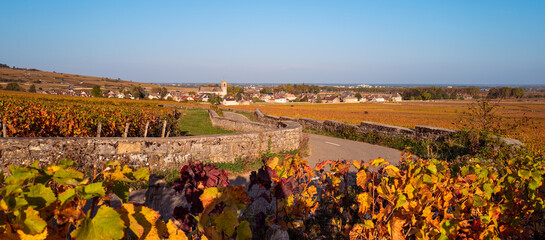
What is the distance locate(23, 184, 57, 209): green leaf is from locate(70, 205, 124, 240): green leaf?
0.60 feet

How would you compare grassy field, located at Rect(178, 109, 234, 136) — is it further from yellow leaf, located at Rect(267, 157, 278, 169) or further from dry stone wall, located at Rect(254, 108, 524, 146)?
yellow leaf, located at Rect(267, 157, 278, 169)

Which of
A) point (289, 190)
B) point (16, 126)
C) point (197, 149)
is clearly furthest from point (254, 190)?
point (16, 126)

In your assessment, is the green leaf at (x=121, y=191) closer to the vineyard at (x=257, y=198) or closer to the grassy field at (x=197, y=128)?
the vineyard at (x=257, y=198)

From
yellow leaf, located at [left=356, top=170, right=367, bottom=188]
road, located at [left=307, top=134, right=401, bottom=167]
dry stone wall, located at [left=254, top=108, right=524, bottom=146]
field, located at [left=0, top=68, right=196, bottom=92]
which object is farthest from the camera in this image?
field, located at [left=0, top=68, right=196, bottom=92]

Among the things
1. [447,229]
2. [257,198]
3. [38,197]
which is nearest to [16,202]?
[38,197]

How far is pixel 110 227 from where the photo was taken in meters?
1.01

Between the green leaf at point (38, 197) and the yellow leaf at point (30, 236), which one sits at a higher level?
the green leaf at point (38, 197)

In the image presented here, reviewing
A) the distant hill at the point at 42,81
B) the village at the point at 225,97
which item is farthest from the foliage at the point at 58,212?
the distant hill at the point at 42,81

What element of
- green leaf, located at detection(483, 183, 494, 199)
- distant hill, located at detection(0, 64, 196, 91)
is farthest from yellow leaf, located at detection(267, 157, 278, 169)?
distant hill, located at detection(0, 64, 196, 91)

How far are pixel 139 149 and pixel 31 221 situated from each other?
272 inches

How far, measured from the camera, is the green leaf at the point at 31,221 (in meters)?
1.03

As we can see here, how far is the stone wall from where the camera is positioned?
6.72 m

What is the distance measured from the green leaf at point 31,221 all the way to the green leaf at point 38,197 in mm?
23

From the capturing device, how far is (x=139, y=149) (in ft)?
24.5
